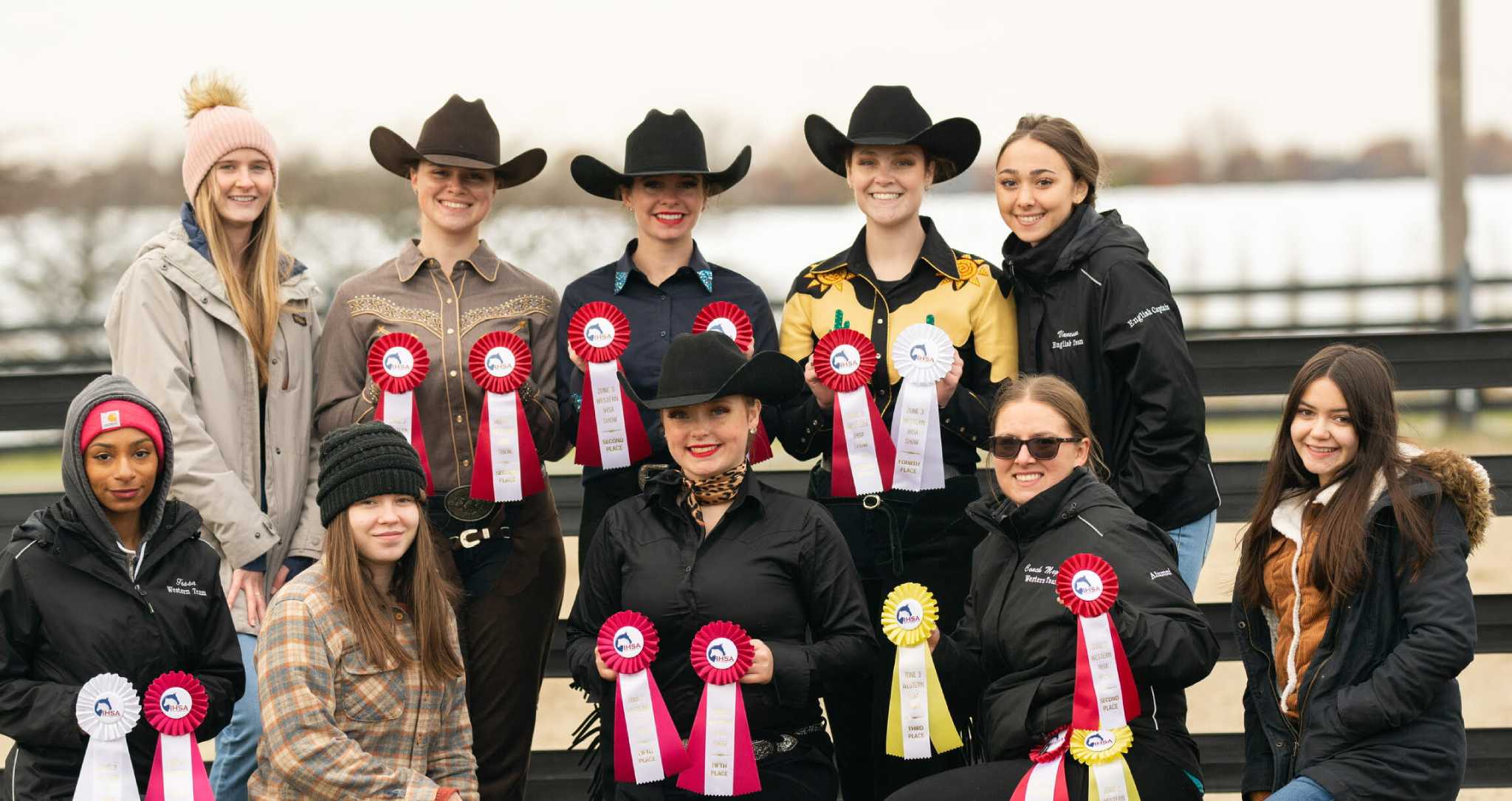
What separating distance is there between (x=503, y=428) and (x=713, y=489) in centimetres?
52

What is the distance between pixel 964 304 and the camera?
137 inches

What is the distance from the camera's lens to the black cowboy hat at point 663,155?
3559mm

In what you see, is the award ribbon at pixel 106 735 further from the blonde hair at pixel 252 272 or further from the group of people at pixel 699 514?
the blonde hair at pixel 252 272

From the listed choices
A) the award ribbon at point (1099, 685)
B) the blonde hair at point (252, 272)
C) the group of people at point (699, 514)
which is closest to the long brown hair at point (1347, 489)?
the group of people at point (699, 514)

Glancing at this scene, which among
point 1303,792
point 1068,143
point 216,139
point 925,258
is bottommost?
point 1303,792

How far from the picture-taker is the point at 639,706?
3104 millimetres

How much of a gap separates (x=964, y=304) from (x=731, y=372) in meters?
0.59

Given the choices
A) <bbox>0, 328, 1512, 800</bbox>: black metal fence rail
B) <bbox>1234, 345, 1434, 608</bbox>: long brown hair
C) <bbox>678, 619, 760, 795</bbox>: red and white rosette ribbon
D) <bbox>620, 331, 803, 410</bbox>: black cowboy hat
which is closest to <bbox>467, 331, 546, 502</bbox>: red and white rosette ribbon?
<bbox>620, 331, 803, 410</bbox>: black cowboy hat

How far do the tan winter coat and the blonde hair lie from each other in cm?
2

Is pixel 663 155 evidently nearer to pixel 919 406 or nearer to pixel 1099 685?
pixel 919 406

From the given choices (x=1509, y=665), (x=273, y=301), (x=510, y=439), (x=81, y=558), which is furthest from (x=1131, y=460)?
(x=1509, y=665)

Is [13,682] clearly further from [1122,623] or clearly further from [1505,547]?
[1505,547]

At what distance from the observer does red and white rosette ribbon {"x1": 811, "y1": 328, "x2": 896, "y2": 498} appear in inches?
134

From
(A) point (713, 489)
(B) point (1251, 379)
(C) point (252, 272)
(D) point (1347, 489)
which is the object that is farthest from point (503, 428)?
(B) point (1251, 379)
